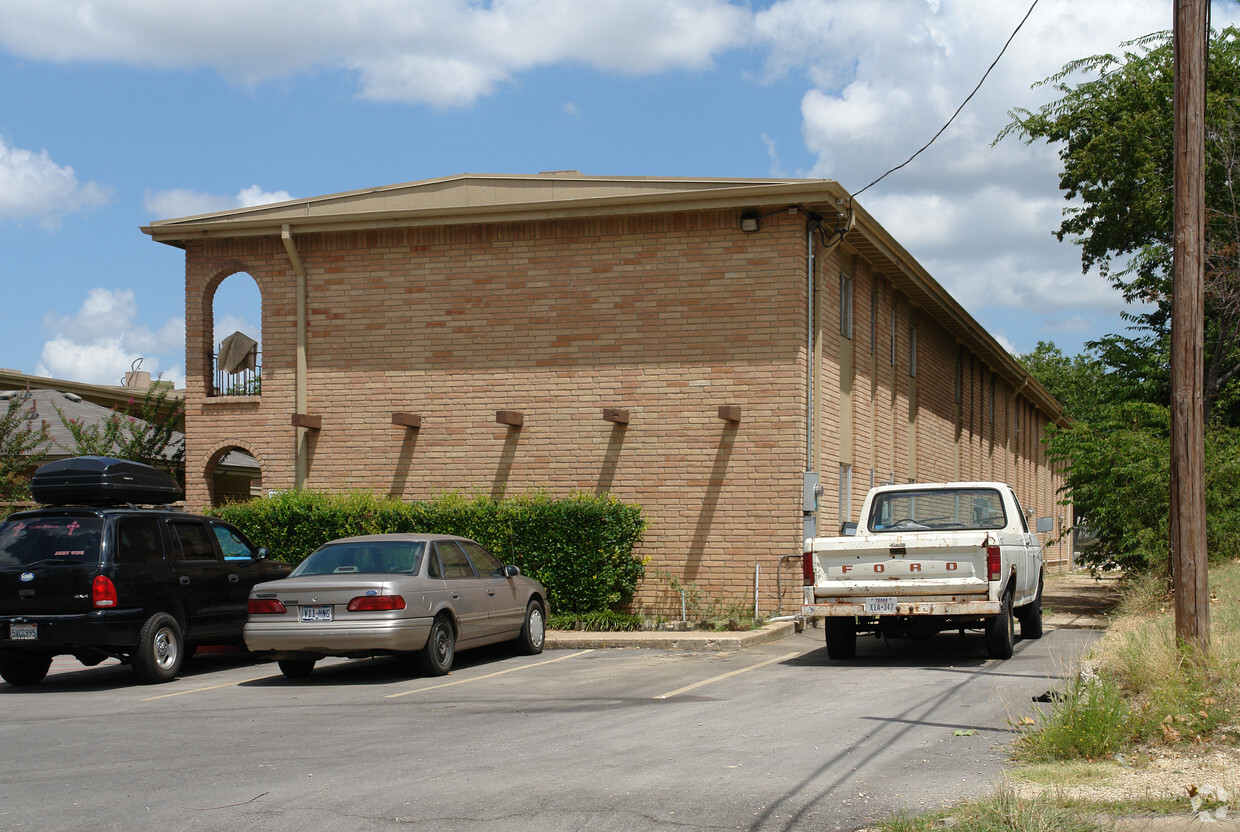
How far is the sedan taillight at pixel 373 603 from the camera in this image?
11.8 m

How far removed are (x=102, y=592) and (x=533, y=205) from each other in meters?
9.09

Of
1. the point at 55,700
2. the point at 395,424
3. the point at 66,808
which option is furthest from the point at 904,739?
the point at 395,424

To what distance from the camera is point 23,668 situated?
42.5 feet

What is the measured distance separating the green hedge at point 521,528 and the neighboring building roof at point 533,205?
438 cm

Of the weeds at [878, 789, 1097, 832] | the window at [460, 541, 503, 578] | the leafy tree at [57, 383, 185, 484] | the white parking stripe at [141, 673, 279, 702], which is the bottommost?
the white parking stripe at [141, 673, 279, 702]

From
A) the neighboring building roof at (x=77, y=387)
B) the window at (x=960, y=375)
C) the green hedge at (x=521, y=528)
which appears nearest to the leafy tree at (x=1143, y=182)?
the window at (x=960, y=375)

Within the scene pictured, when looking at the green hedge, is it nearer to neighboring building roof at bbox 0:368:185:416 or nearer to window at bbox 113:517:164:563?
window at bbox 113:517:164:563

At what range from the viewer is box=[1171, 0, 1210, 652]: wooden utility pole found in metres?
9.38

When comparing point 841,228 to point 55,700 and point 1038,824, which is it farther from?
point 1038,824

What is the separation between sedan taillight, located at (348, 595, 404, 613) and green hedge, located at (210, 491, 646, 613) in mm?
5577

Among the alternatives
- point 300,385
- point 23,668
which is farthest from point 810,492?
point 23,668

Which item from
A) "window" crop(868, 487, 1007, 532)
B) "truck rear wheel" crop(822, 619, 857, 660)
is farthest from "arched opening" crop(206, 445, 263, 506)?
"truck rear wheel" crop(822, 619, 857, 660)

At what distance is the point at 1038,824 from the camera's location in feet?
18.1

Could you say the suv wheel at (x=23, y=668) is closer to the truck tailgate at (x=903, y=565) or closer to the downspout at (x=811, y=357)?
the truck tailgate at (x=903, y=565)
